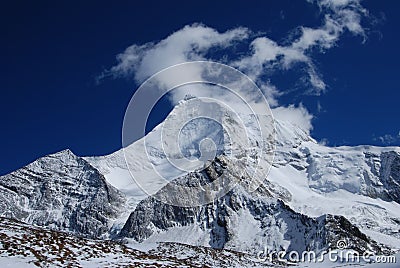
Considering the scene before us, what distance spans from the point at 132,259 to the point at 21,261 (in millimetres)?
7849

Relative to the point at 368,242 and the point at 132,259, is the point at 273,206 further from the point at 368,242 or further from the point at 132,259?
the point at 132,259

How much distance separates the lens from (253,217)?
19750 cm

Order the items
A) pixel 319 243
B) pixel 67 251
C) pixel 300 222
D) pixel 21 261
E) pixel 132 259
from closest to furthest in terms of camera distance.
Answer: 1. pixel 21 261
2. pixel 67 251
3. pixel 132 259
4. pixel 319 243
5. pixel 300 222

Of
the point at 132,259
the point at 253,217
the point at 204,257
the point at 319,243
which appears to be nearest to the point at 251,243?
the point at 253,217

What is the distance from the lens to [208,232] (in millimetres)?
199125

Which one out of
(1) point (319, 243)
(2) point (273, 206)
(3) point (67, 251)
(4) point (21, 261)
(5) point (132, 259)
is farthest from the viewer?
(2) point (273, 206)

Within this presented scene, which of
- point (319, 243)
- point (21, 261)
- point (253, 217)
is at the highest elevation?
point (253, 217)

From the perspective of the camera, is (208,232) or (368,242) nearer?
(368,242)

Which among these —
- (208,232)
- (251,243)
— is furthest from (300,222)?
(208,232)

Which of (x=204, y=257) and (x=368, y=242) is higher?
(x=368, y=242)

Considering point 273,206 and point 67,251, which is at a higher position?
point 273,206

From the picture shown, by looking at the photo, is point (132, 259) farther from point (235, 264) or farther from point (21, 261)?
point (235, 264)

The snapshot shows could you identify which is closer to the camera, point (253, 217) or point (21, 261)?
point (21, 261)

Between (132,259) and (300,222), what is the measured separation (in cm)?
14876
